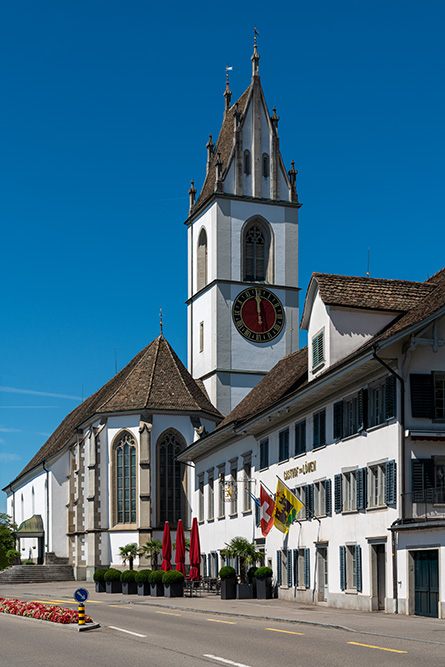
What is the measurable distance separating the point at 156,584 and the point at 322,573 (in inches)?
385

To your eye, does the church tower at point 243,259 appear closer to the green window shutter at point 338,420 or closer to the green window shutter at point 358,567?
the green window shutter at point 338,420

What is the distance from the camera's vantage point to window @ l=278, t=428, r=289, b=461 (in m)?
38.8

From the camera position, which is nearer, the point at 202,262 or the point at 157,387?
the point at 157,387

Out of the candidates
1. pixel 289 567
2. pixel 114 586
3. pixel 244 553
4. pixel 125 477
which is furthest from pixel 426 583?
pixel 125 477

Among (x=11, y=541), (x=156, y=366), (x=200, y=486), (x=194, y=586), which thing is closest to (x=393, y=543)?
(x=194, y=586)

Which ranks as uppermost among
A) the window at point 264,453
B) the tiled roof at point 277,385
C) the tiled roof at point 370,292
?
the tiled roof at point 370,292

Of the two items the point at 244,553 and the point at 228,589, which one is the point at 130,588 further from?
the point at 228,589

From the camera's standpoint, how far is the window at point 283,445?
38844 mm

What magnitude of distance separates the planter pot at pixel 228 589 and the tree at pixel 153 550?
73.6 ft

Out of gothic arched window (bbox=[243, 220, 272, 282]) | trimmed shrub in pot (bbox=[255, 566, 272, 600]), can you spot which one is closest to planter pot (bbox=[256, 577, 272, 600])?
trimmed shrub in pot (bbox=[255, 566, 272, 600])

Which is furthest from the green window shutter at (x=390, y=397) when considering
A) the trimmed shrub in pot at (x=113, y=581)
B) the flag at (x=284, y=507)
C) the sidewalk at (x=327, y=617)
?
the trimmed shrub in pot at (x=113, y=581)

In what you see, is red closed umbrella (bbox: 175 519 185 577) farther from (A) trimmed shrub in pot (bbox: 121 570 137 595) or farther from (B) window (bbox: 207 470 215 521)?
(B) window (bbox: 207 470 215 521)

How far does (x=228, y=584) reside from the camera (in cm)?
3725

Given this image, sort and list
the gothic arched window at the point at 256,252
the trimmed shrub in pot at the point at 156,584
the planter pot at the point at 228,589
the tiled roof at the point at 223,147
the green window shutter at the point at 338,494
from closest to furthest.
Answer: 1. the green window shutter at the point at 338,494
2. the planter pot at the point at 228,589
3. the trimmed shrub in pot at the point at 156,584
4. the gothic arched window at the point at 256,252
5. the tiled roof at the point at 223,147
